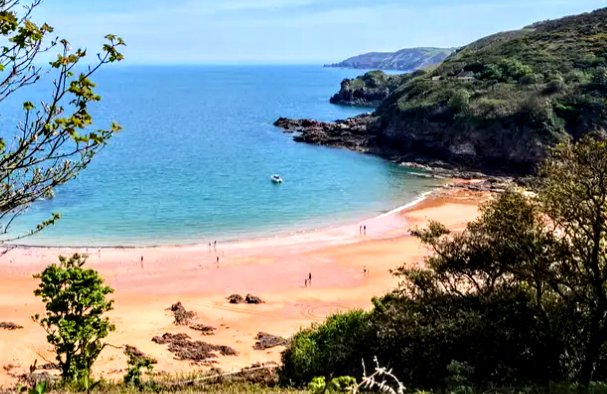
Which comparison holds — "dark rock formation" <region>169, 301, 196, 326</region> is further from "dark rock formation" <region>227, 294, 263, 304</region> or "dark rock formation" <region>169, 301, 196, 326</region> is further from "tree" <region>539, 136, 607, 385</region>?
"tree" <region>539, 136, 607, 385</region>

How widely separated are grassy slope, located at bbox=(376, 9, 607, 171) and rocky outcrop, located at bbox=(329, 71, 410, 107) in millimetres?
46582

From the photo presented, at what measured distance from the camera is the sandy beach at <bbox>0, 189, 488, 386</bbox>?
23281 mm

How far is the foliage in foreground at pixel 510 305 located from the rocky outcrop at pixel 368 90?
387 ft

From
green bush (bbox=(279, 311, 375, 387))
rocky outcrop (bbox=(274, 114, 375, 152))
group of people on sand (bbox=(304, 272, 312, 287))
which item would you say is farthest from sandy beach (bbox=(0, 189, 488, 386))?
rocky outcrop (bbox=(274, 114, 375, 152))

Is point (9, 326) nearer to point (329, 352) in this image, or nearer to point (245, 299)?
point (245, 299)

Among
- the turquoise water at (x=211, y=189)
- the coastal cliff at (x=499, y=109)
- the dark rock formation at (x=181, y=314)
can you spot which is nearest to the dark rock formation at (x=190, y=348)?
the dark rock formation at (x=181, y=314)

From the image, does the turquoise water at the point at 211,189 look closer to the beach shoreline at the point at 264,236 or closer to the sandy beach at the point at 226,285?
the beach shoreline at the point at 264,236

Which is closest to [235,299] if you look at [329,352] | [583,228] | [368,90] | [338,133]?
[329,352]

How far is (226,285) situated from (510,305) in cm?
1885

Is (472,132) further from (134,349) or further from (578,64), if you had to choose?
(134,349)

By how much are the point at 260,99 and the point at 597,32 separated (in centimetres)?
8344

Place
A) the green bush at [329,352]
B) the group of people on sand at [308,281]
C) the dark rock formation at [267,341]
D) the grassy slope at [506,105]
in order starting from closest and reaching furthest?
the green bush at [329,352] < the dark rock formation at [267,341] < the group of people on sand at [308,281] < the grassy slope at [506,105]

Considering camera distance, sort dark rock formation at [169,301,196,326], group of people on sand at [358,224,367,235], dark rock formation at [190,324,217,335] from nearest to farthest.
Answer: dark rock formation at [190,324,217,335] < dark rock formation at [169,301,196,326] < group of people on sand at [358,224,367,235]

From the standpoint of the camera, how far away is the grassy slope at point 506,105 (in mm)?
59406
